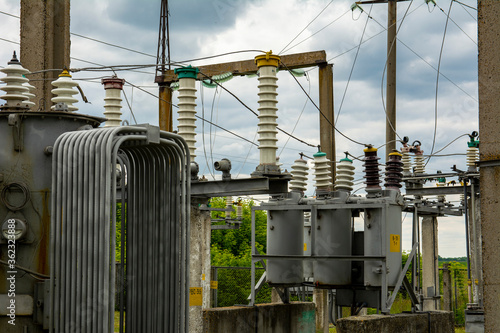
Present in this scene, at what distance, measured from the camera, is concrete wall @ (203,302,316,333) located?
13.4 meters

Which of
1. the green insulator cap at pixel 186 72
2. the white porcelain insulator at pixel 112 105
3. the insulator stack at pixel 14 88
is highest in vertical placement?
the green insulator cap at pixel 186 72

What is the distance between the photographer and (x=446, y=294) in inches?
1048

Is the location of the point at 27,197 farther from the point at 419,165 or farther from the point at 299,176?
the point at 419,165

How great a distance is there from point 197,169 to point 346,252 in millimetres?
3518

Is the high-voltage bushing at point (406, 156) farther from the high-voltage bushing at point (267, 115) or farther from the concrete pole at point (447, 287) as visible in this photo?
the high-voltage bushing at point (267, 115)

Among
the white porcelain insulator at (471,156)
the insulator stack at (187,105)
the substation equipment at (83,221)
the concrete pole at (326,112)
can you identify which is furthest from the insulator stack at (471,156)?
the substation equipment at (83,221)

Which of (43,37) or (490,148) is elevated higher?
(43,37)

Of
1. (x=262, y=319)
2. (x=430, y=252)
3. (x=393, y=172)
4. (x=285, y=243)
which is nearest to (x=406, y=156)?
(x=430, y=252)

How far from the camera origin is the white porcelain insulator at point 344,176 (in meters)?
15.0

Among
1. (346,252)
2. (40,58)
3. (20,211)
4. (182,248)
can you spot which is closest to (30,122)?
(20,211)

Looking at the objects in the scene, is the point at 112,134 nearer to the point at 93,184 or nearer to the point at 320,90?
the point at 93,184

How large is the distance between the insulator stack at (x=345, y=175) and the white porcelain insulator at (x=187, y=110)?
3.66m

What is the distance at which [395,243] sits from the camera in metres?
13.9

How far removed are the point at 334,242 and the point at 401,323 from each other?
1.99 meters
